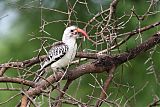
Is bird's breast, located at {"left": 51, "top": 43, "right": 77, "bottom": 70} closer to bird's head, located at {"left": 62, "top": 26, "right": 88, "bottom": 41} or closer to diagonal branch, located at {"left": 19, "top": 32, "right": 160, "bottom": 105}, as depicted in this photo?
bird's head, located at {"left": 62, "top": 26, "right": 88, "bottom": 41}

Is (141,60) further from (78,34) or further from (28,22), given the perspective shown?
(78,34)

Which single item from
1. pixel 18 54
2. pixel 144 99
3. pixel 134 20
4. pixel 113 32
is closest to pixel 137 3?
pixel 134 20

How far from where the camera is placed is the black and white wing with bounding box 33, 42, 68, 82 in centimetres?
314

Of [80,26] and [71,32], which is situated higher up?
[71,32]

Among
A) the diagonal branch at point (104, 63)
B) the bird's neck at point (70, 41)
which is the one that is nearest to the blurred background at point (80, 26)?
the bird's neck at point (70, 41)

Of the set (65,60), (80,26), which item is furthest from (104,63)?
(80,26)

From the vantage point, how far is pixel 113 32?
2.95 metres

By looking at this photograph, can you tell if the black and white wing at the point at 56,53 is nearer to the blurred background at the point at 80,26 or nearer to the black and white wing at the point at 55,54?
the black and white wing at the point at 55,54

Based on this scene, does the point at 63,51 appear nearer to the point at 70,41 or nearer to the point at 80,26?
the point at 70,41

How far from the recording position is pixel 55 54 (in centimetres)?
320

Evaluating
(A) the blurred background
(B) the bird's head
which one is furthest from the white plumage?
(A) the blurred background

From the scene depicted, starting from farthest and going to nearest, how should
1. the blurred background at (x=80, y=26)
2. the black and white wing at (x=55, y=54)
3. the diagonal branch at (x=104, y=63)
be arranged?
the blurred background at (x=80, y=26) < the black and white wing at (x=55, y=54) < the diagonal branch at (x=104, y=63)

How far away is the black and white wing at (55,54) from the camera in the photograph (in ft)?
10.3

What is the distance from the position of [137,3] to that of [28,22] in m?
0.79
